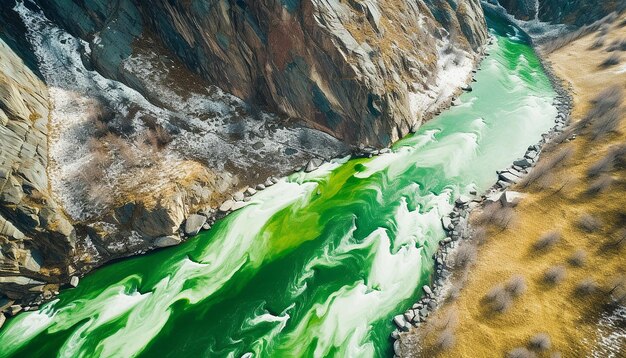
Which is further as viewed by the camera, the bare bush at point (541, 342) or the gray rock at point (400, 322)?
the gray rock at point (400, 322)

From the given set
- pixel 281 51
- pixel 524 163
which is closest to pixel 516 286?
pixel 524 163

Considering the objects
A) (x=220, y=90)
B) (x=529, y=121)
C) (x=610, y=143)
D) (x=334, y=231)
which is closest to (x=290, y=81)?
(x=220, y=90)

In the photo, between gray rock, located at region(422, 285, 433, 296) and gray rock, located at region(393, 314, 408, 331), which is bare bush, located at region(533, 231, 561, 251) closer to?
gray rock, located at region(422, 285, 433, 296)

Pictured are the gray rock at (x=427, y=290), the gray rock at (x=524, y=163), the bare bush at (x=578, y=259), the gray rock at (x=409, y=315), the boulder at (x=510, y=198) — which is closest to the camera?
A: the gray rock at (x=409, y=315)

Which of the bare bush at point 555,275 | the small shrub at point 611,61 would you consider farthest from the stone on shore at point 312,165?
the small shrub at point 611,61

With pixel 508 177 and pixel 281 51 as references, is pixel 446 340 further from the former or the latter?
pixel 281 51

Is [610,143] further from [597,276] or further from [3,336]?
[3,336]

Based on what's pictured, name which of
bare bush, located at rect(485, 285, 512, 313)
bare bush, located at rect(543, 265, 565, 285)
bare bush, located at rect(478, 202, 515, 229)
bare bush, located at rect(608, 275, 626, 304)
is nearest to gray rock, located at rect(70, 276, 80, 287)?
bare bush, located at rect(485, 285, 512, 313)

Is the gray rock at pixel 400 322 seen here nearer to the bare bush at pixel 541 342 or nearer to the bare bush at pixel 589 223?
the bare bush at pixel 541 342
